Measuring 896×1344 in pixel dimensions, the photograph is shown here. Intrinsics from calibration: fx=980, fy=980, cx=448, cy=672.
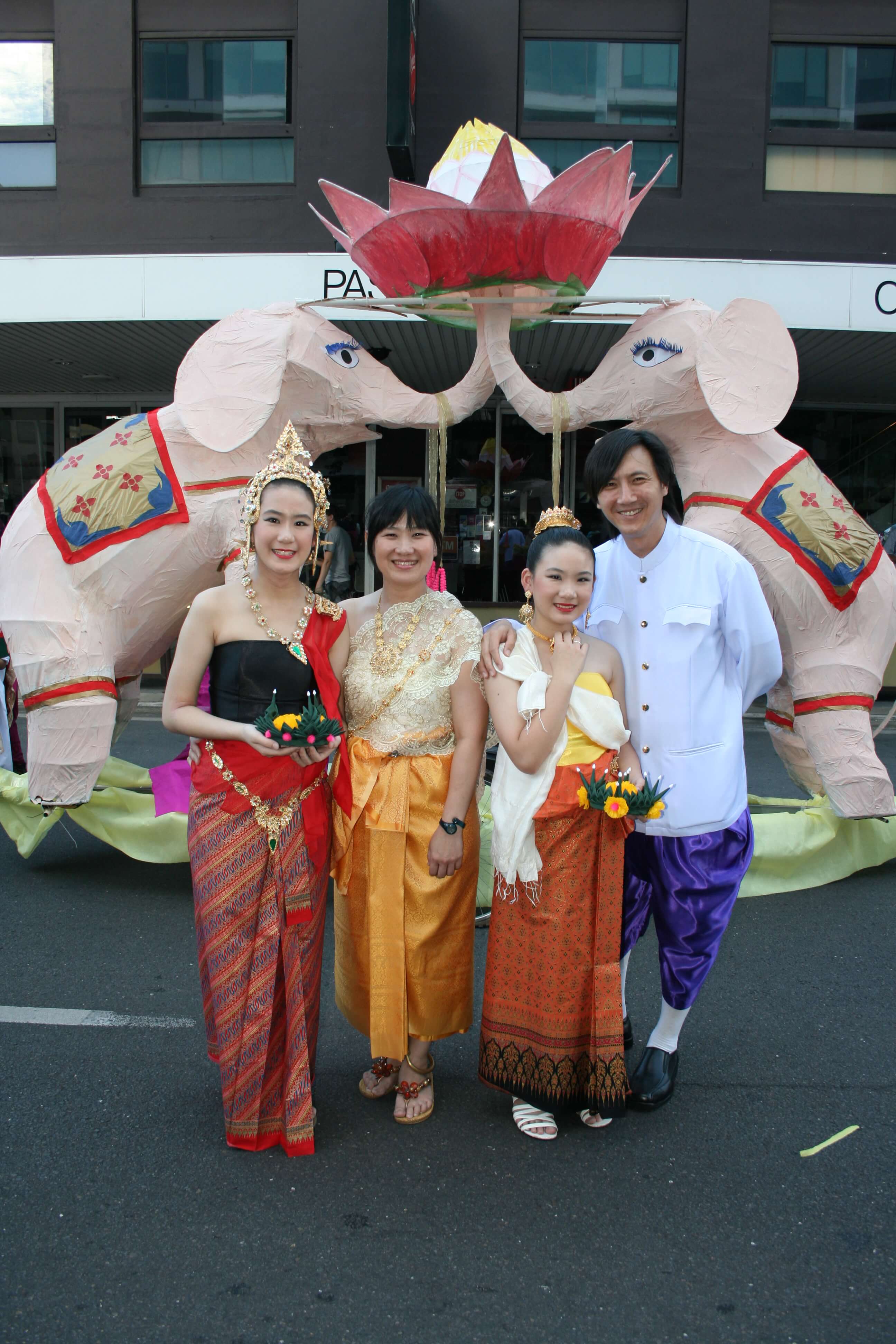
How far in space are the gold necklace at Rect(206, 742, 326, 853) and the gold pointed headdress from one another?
51 centimetres

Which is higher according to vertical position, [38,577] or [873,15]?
[873,15]

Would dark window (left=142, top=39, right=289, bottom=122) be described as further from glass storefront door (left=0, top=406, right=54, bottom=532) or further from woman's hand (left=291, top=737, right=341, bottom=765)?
woman's hand (left=291, top=737, right=341, bottom=765)

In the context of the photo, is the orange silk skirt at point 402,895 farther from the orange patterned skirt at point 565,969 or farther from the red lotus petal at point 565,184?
the red lotus petal at point 565,184

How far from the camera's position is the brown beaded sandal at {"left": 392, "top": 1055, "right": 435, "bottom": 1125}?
7.92ft

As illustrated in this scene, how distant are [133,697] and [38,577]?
0.96m

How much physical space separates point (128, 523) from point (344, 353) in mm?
1057

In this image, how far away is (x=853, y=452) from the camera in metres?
9.80

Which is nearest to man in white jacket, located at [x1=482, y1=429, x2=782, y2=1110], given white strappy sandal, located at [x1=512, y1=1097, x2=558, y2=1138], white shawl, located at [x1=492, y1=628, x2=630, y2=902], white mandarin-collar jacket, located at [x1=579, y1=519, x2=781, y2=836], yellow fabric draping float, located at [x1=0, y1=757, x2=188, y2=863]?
white mandarin-collar jacket, located at [x1=579, y1=519, x2=781, y2=836]

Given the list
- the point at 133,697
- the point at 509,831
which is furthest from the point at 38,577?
the point at 509,831

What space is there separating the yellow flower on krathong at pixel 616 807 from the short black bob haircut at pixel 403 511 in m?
0.73

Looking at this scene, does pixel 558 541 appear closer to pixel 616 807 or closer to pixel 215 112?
pixel 616 807

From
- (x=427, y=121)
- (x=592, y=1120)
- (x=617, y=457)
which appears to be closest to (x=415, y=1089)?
(x=592, y=1120)

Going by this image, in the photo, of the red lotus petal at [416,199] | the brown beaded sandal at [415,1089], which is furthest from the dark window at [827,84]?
the brown beaded sandal at [415,1089]

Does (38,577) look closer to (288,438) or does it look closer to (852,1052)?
(288,438)
